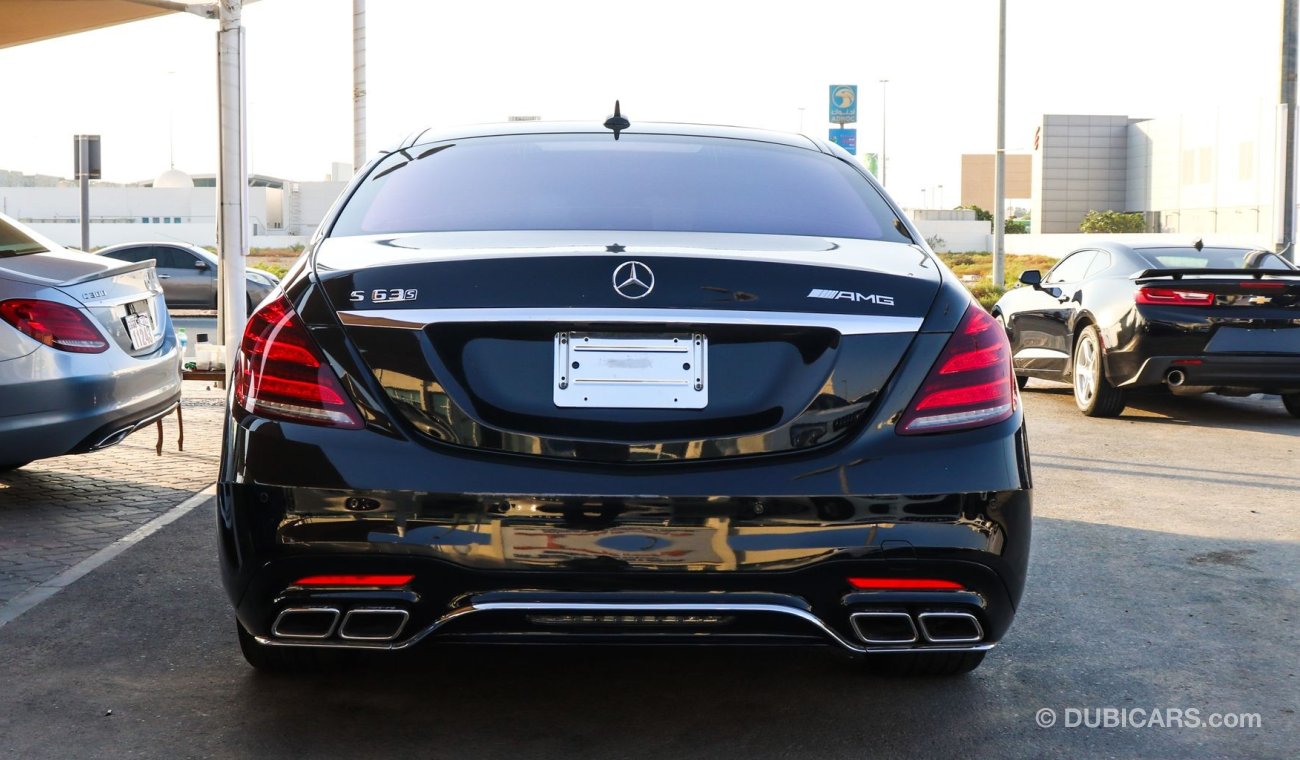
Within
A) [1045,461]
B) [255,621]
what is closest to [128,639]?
[255,621]

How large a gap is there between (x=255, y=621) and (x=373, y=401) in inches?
22.1

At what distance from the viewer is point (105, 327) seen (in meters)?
6.49

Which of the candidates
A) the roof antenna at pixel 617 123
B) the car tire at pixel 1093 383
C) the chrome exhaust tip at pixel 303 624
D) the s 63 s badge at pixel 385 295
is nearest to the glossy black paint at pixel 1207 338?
the car tire at pixel 1093 383

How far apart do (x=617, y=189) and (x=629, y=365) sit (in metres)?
0.96

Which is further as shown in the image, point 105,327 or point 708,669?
point 105,327

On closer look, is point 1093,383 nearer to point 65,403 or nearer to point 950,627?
point 65,403

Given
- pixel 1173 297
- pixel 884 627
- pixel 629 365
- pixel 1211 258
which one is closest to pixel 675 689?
pixel 884 627

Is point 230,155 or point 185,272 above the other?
point 230,155

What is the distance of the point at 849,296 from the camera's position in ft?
10.4

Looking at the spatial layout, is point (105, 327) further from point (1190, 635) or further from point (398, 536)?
point (1190, 635)

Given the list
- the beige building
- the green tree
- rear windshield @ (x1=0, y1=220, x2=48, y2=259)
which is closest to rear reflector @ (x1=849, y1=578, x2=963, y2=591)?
rear windshield @ (x1=0, y1=220, x2=48, y2=259)

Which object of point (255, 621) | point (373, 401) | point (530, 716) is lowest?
point (530, 716)


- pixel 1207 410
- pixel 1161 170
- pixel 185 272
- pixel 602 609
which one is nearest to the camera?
pixel 602 609

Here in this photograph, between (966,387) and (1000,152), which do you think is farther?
(1000,152)
